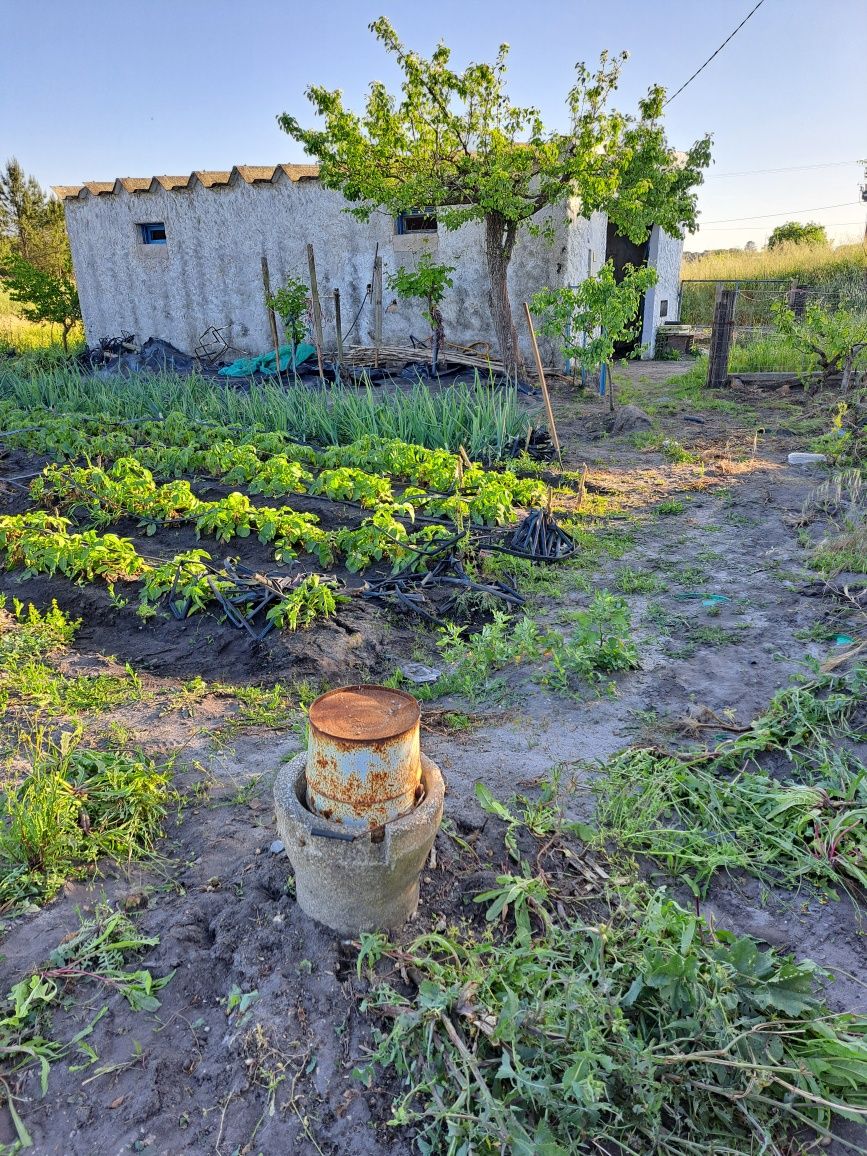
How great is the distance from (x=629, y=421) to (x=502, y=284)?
3.44m

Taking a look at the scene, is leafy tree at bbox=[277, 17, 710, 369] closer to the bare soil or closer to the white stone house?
the white stone house

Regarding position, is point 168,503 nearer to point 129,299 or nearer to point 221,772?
point 221,772

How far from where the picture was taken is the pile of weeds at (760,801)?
2.19 meters

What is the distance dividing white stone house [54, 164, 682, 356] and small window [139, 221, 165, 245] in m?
A: 0.03

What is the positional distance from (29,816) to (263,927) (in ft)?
2.56

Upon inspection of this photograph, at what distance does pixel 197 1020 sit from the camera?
1.72 m

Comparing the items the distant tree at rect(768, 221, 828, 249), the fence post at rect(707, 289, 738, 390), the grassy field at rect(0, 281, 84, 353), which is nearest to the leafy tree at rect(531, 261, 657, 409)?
the fence post at rect(707, 289, 738, 390)

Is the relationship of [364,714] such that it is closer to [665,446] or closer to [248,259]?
[665,446]

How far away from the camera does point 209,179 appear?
44.4 ft

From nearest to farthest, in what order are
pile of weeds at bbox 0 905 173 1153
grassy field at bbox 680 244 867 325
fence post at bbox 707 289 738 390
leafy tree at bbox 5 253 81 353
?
pile of weeds at bbox 0 905 173 1153
fence post at bbox 707 289 738 390
leafy tree at bbox 5 253 81 353
grassy field at bbox 680 244 867 325

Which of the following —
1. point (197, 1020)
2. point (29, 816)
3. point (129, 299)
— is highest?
point (129, 299)

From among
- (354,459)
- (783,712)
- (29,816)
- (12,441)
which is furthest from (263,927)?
(12,441)

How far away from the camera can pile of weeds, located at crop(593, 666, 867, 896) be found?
219cm

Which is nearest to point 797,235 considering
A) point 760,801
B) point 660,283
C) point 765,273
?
point 765,273
